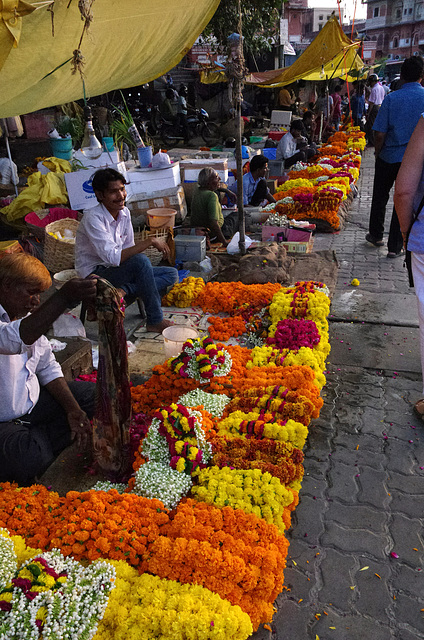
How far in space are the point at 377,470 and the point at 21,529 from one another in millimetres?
2155

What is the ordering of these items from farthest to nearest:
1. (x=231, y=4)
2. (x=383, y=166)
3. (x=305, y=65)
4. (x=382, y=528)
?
(x=231, y=4)
(x=305, y=65)
(x=383, y=166)
(x=382, y=528)

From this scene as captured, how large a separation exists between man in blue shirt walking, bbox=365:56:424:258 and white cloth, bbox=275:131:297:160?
18.6 feet

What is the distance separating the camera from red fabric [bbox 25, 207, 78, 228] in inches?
261

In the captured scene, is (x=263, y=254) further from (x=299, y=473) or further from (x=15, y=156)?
(x=15, y=156)

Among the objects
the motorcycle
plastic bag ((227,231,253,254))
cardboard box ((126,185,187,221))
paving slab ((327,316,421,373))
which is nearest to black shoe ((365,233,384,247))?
plastic bag ((227,231,253,254))

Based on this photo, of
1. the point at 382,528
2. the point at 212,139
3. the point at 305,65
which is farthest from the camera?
the point at 212,139

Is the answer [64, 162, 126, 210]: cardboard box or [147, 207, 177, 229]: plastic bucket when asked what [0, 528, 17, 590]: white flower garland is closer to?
[147, 207, 177, 229]: plastic bucket

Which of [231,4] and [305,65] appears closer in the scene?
[305,65]

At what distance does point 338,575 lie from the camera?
2.39 meters

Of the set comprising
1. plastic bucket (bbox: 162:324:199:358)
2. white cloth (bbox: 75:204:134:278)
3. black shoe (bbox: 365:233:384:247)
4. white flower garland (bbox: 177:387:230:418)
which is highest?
white cloth (bbox: 75:204:134:278)

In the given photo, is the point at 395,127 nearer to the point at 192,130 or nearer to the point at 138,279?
the point at 138,279

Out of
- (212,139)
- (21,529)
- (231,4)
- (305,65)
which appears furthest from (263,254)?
(212,139)

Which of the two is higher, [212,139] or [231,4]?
[231,4]

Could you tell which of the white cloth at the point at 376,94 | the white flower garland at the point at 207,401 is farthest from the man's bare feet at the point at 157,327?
the white cloth at the point at 376,94
